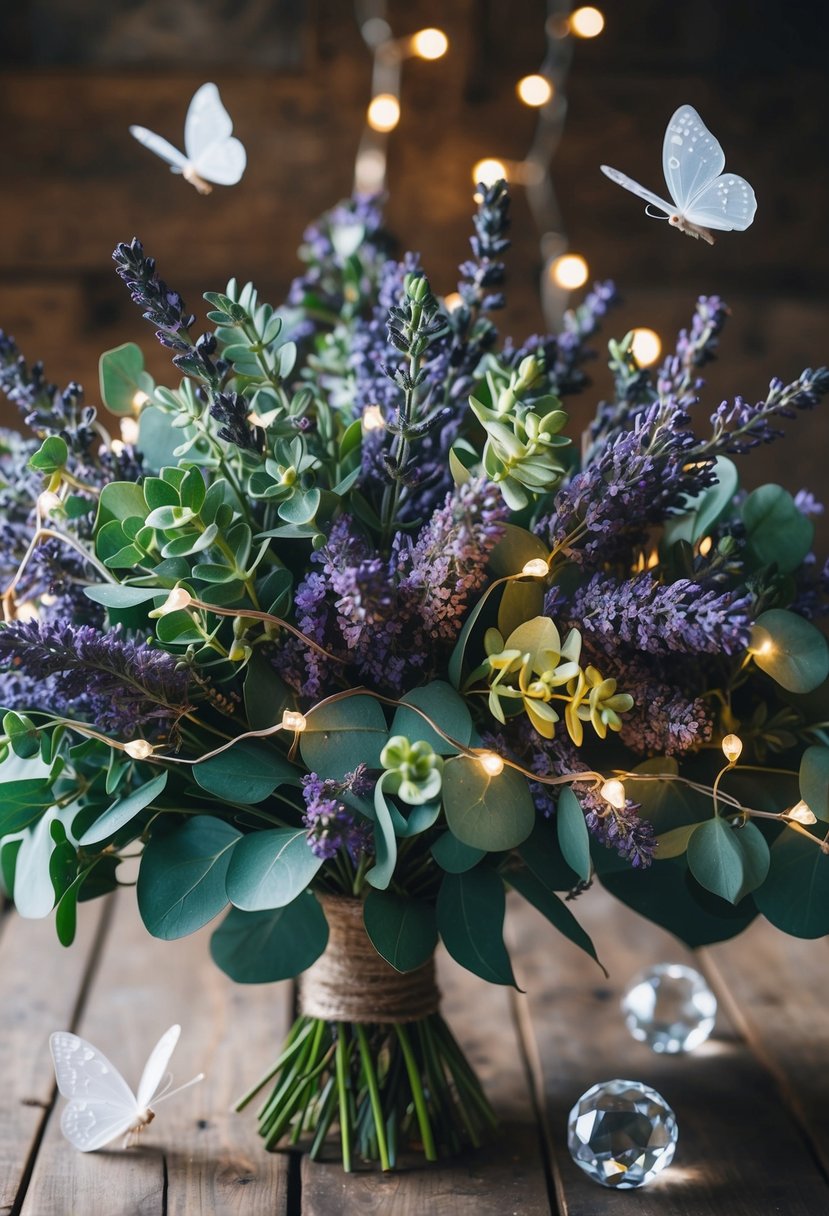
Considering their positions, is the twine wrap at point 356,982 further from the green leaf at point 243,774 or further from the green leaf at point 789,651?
the green leaf at point 789,651

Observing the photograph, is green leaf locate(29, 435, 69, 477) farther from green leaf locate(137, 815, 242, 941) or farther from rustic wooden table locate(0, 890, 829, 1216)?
rustic wooden table locate(0, 890, 829, 1216)

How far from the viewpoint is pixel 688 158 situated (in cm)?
62

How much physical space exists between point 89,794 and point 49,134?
97 centimetres

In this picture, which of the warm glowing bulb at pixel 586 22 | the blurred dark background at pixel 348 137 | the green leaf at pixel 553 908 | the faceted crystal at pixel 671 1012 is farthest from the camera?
the blurred dark background at pixel 348 137

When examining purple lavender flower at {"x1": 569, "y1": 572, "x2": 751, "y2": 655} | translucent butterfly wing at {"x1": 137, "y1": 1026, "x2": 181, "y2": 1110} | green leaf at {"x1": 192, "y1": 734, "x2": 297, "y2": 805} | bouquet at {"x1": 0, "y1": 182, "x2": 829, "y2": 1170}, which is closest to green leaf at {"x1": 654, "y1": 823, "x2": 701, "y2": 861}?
bouquet at {"x1": 0, "y1": 182, "x2": 829, "y2": 1170}

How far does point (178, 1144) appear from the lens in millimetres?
769

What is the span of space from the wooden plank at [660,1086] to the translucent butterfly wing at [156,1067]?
26 centimetres

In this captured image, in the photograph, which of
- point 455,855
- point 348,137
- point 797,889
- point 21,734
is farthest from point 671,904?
point 348,137

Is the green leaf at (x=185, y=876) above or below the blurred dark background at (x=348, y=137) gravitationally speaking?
below

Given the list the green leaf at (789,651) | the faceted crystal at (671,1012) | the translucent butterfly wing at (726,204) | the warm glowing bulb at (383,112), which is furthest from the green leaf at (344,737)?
the warm glowing bulb at (383,112)

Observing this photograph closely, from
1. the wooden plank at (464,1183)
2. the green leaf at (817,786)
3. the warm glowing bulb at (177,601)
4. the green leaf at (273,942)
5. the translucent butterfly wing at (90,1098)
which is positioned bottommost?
the wooden plank at (464,1183)

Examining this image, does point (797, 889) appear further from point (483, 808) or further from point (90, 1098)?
point (90, 1098)

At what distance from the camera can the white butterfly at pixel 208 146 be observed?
2.26 feet

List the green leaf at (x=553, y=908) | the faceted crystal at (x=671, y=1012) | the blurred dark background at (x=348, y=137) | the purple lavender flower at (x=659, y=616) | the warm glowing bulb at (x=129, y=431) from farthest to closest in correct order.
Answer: the blurred dark background at (x=348, y=137) < the faceted crystal at (x=671, y=1012) < the warm glowing bulb at (x=129, y=431) < the green leaf at (x=553, y=908) < the purple lavender flower at (x=659, y=616)
